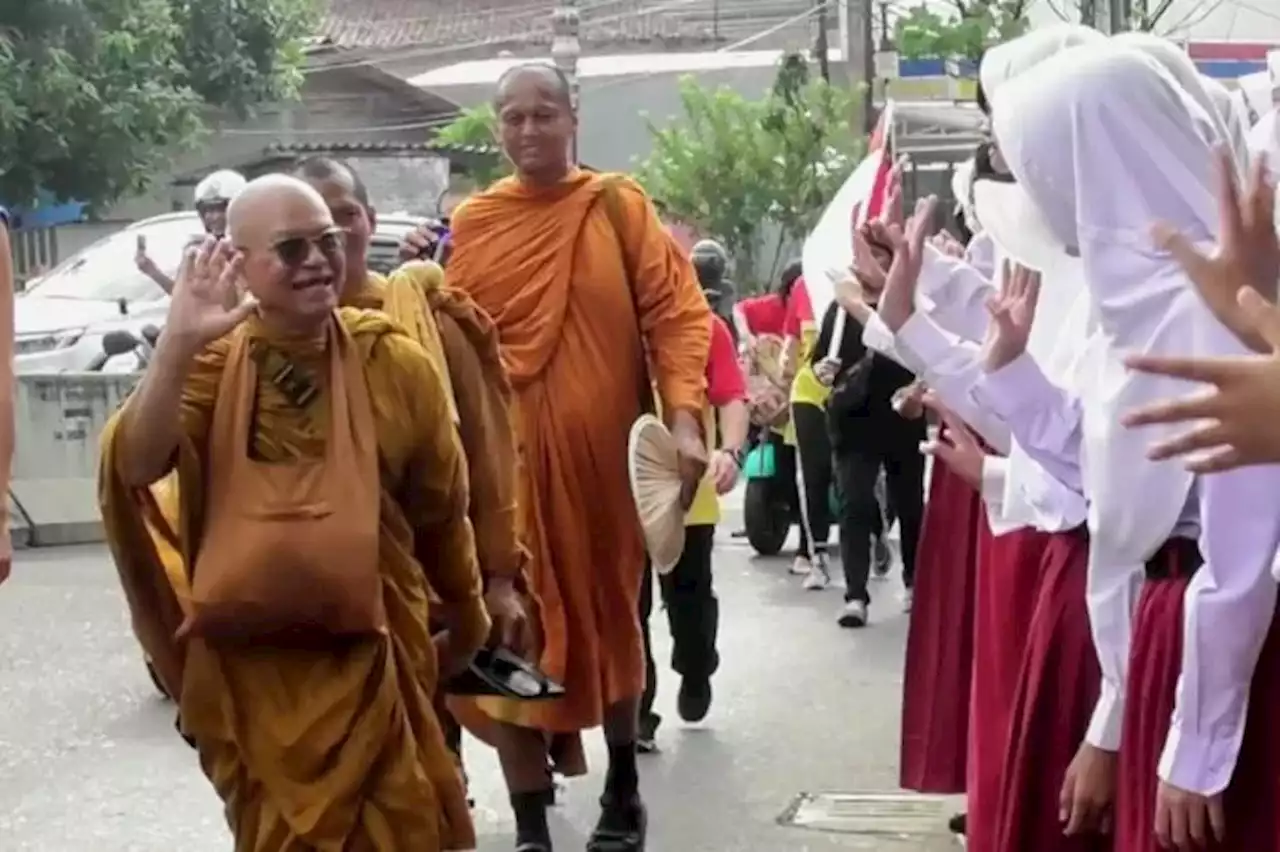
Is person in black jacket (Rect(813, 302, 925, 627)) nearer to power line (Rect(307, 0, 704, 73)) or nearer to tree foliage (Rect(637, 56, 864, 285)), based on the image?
tree foliage (Rect(637, 56, 864, 285))

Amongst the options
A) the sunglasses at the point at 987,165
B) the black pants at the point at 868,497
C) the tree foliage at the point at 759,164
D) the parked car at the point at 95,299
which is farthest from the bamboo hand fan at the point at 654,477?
the tree foliage at the point at 759,164

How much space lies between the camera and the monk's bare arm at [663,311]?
21.3ft

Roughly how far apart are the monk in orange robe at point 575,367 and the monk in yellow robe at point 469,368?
2.12 ft

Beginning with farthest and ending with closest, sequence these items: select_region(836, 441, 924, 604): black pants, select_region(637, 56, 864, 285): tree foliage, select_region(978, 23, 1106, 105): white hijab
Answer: select_region(637, 56, 864, 285): tree foliage
select_region(836, 441, 924, 604): black pants
select_region(978, 23, 1106, 105): white hijab

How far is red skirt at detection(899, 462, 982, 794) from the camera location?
614cm

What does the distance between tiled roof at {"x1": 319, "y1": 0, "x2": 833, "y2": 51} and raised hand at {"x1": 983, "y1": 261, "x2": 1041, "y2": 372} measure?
4534 cm

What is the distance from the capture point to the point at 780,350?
43.8 ft

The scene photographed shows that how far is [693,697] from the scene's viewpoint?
8.42m

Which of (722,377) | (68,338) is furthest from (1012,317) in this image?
(68,338)

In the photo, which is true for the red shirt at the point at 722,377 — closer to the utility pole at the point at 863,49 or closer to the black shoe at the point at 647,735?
the black shoe at the point at 647,735

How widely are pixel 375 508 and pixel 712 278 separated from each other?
22.7ft

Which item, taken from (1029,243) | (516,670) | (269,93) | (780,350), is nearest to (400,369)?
(516,670)

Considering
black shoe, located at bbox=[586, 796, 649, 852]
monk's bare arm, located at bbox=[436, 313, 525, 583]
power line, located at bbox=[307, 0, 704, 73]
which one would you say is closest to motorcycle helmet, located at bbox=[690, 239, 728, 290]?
black shoe, located at bbox=[586, 796, 649, 852]

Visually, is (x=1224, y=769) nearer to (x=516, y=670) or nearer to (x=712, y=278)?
(x=516, y=670)
